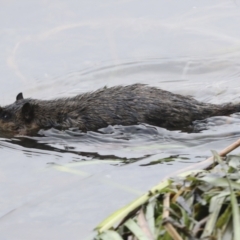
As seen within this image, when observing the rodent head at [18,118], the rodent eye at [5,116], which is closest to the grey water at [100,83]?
the rodent head at [18,118]

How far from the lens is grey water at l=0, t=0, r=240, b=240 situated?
6184mm

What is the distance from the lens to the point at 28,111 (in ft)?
28.6

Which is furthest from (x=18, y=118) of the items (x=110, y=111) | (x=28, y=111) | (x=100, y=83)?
(x=100, y=83)

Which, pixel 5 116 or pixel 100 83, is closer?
pixel 5 116

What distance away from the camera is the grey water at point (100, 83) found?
6184mm

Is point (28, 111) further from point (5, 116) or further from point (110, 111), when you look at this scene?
point (110, 111)

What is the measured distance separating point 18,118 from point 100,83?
1.75m

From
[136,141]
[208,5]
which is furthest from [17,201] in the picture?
[208,5]

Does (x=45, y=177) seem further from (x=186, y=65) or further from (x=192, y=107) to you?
(x=186, y=65)

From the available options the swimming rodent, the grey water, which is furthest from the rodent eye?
the grey water

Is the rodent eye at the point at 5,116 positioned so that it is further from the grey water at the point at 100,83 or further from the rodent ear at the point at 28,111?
the grey water at the point at 100,83

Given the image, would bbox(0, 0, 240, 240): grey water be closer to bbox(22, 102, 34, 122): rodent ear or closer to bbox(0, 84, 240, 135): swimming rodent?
bbox(0, 84, 240, 135): swimming rodent

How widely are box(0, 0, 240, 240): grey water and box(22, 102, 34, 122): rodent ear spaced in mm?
300

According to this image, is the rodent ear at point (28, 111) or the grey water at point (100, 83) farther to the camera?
the rodent ear at point (28, 111)
